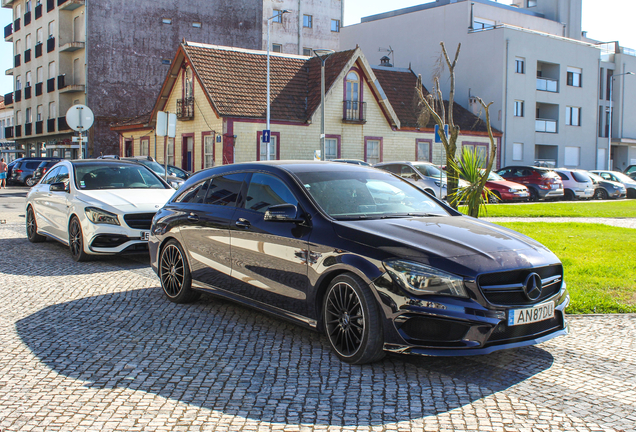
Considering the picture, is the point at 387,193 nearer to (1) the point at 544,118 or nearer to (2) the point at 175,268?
(2) the point at 175,268

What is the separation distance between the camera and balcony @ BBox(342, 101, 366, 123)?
35.6 meters

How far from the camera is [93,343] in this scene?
17.9 ft

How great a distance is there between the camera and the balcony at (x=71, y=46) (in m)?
47.1

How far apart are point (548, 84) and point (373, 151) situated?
1638cm

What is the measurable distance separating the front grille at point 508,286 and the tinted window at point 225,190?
276 cm

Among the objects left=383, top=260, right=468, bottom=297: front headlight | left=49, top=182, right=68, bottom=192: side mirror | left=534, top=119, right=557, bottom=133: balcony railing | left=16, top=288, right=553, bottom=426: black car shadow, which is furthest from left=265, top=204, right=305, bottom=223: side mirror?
left=534, top=119, right=557, bottom=133: balcony railing

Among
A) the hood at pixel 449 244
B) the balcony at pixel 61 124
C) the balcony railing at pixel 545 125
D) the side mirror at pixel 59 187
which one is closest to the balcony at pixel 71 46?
the balcony at pixel 61 124

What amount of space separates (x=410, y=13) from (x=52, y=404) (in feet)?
157

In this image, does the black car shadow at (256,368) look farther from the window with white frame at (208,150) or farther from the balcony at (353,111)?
the balcony at (353,111)

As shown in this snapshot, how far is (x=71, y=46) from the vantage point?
4741cm

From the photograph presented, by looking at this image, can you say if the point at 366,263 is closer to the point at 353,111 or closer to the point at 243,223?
the point at 243,223

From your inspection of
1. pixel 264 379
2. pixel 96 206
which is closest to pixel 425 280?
pixel 264 379

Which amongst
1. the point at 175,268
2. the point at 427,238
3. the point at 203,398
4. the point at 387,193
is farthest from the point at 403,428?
the point at 175,268

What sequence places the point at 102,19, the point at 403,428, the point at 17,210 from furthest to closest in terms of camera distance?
1. the point at 102,19
2. the point at 17,210
3. the point at 403,428
